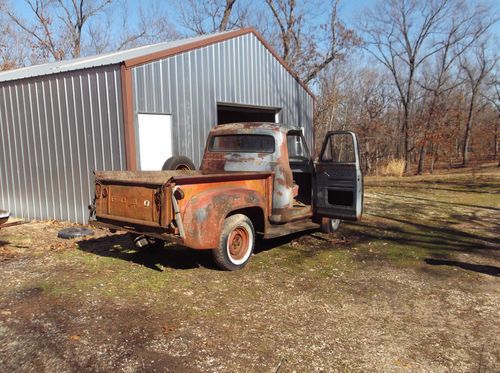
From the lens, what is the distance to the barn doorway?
39.9 ft

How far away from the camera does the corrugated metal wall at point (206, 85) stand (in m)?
9.00

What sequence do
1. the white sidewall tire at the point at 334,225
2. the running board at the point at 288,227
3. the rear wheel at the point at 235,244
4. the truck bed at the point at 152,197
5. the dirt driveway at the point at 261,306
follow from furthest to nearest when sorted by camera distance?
1. the white sidewall tire at the point at 334,225
2. the running board at the point at 288,227
3. the rear wheel at the point at 235,244
4. the truck bed at the point at 152,197
5. the dirt driveway at the point at 261,306

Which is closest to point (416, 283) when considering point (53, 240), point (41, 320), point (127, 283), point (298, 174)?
point (298, 174)

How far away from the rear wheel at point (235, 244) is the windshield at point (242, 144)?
1.40 meters

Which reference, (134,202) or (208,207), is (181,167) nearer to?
(134,202)

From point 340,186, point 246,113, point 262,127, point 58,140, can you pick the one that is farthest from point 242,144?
point 246,113

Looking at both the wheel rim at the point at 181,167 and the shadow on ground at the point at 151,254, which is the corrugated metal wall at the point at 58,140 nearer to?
the wheel rim at the point at 181,167

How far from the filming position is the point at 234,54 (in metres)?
11.2

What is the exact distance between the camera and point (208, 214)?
5055mm

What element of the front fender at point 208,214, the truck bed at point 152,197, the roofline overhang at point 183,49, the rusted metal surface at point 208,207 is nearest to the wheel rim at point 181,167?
the roofline overhang at point 183,49

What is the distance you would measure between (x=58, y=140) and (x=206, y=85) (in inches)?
144

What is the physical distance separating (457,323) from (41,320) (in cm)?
407

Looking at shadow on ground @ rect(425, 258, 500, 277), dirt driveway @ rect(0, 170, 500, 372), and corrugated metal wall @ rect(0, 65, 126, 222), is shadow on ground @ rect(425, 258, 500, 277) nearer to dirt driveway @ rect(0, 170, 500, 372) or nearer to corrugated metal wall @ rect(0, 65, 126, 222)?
dirt driveway @ rect(0, 170, 500, 372)

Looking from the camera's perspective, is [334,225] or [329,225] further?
[334,225]
